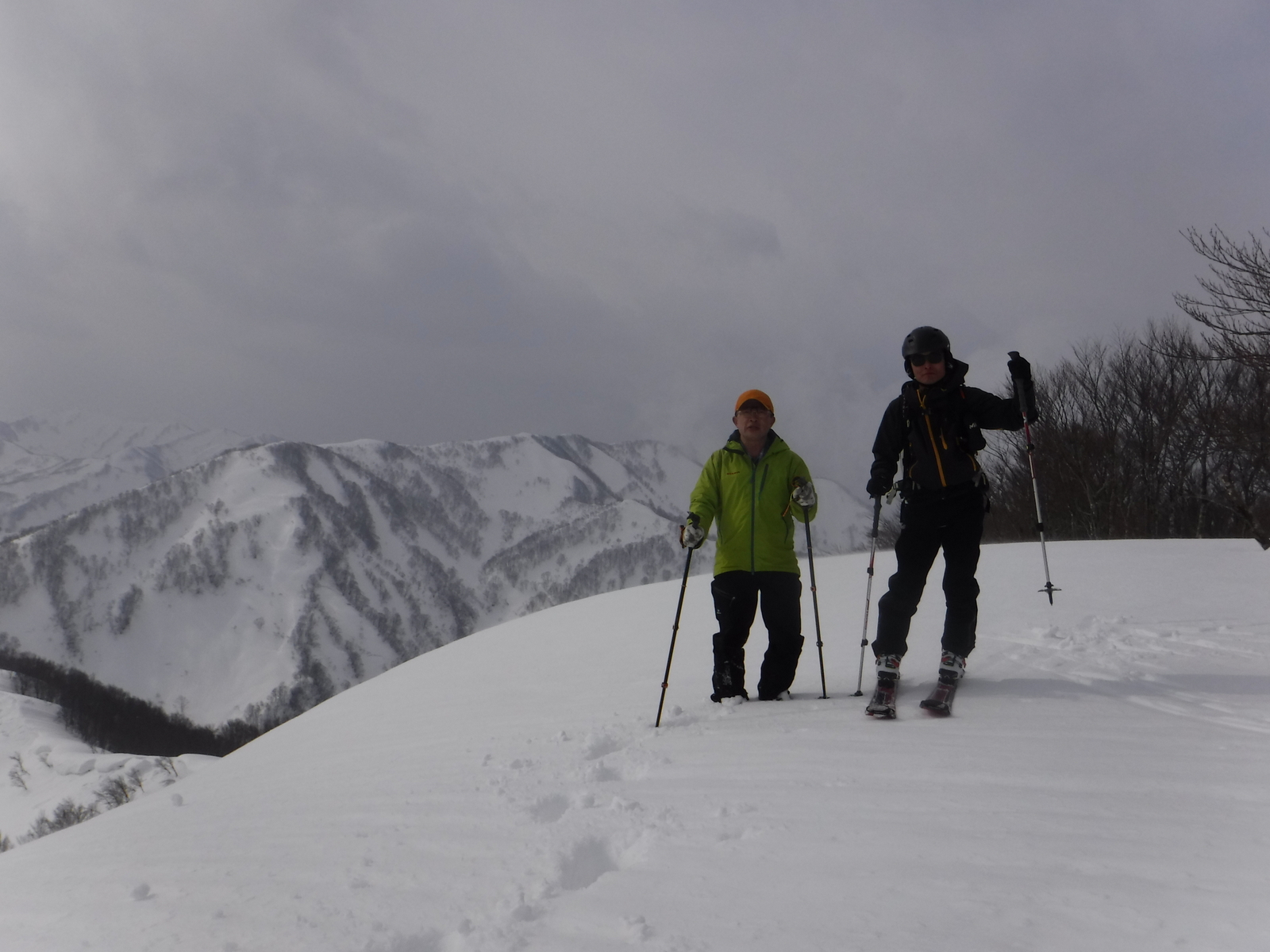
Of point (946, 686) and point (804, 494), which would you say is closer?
point (946, 686)

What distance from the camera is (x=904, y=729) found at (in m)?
3.72

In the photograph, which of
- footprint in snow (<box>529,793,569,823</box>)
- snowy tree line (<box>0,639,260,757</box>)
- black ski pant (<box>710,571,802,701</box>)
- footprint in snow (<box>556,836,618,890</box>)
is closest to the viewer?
footprint in snow (<box>556,836,618,890</box>)

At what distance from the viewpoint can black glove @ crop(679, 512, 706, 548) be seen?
4574 millimetres

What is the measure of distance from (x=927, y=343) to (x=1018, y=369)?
801 millimetres

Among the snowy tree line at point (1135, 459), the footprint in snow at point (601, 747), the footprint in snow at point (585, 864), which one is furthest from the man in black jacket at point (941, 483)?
the snowy tree line at point (1135, 459)

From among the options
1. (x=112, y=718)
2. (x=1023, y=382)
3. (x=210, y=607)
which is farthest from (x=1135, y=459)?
(x=210, y=607)

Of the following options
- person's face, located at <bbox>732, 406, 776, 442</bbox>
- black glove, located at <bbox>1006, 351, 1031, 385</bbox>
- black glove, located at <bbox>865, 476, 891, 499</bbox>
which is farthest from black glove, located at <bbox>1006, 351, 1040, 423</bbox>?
person's face, located at <bbox>732, 406, 776, 442</bbox>

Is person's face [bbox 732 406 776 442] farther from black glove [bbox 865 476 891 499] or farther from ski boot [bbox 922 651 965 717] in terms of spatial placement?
ski boot [bbox 922 651 965 717]

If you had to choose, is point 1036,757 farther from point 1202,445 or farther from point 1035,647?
point 1202,445

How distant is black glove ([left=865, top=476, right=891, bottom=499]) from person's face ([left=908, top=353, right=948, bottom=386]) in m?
0.66

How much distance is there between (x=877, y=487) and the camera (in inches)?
185

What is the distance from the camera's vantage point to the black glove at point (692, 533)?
15.0 ft

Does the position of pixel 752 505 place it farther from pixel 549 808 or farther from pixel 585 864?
pixel 585 864

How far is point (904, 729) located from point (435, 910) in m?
2.46
